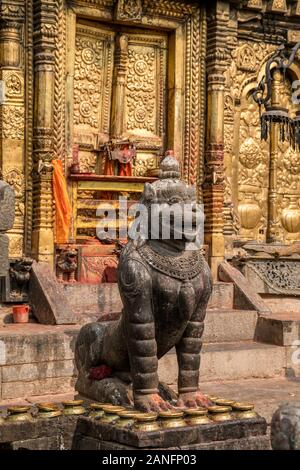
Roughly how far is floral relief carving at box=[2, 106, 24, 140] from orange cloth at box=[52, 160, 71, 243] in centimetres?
77

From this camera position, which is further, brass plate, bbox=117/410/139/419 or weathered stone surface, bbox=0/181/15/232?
weathered stone surface, bbox=0/181/15/232

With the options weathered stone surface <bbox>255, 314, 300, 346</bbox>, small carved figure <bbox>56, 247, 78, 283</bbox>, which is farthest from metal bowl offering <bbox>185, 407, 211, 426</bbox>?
small carved figure <bbox>56, 247, 78, 283</bbox>

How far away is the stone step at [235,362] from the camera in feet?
34.0

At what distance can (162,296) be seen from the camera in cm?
673

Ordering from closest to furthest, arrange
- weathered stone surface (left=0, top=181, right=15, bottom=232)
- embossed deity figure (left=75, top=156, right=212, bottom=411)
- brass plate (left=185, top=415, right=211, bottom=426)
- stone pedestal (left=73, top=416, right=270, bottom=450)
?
1. stone pedestal (left=73, top=416, right=270, bottom=450)
2. brass plate (left=185, top=415, right=211, bottom=426)
3. embossed deity figure (left=75, top=156, right=212, bottom=411)
4. weathered stone surface (left=0, top=181, right=15, bottom=232)

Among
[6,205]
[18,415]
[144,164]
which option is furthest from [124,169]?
[18,415]

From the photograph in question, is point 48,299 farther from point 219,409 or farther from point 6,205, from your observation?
point 219,409

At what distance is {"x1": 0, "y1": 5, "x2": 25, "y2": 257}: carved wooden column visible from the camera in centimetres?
1299

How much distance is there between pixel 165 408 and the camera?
22.0 feet

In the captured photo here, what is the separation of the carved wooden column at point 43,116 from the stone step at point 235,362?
3241mm

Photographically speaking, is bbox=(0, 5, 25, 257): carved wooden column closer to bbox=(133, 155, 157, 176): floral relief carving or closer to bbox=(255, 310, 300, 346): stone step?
bbox=(133, 155, 157, 176): floral relief carving

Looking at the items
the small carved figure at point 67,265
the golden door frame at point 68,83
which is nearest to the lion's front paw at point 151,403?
the small carved figure at point 67,265

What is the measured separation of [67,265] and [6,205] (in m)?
3.72

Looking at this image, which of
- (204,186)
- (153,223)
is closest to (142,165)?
(204,186)
